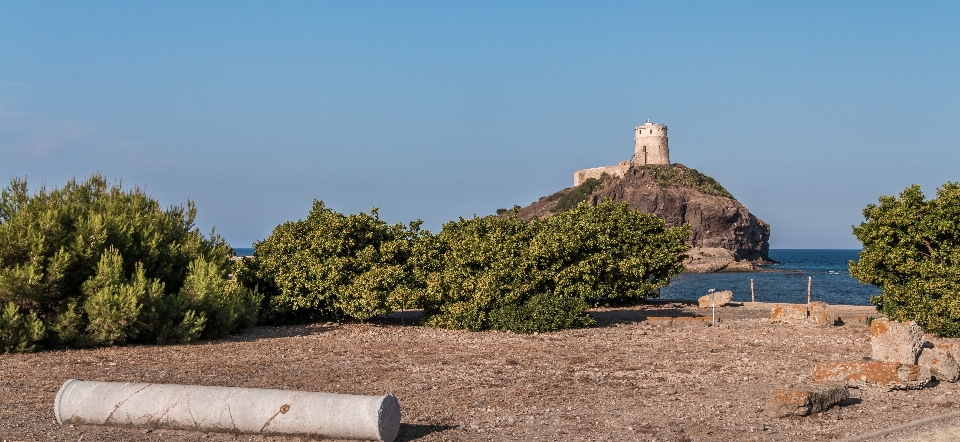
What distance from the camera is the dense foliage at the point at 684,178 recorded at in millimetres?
136875

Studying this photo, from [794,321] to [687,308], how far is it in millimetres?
6151

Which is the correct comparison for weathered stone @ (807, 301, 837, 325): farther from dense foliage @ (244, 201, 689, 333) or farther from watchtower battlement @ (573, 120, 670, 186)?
watchtower battlement @ (573, 120, 670, 186)

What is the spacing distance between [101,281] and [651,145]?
132 meters

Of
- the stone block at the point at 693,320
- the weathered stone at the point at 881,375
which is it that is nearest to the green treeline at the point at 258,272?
the stone block at the point at 693,320

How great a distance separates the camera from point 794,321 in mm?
21500

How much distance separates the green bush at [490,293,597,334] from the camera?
19.4m

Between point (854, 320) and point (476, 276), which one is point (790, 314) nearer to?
point (854, 320)

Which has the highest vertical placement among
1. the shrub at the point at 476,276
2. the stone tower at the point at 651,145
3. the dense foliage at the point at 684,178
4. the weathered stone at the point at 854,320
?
the stone tower at the point at 651,145

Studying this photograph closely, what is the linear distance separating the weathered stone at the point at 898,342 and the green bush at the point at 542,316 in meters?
7.26

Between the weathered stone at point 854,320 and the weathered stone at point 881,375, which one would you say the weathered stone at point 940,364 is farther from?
the weathered stone at point 854,320

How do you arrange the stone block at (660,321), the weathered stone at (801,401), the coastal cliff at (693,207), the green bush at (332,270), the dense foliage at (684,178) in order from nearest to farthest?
1. the weathered stone at (801,401)
2. the green bush at (332,270)
3. the stone block at (660,321)
4. the coastal cliff at (693,207)
5. the dense foliage at (684,178)

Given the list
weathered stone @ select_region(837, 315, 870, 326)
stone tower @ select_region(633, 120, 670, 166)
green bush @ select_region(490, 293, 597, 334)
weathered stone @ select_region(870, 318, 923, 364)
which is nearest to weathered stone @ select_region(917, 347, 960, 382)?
weathered stone @ select_region(870, 318, 923, 364)

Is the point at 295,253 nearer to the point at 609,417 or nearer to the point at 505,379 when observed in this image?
the point at 505,379

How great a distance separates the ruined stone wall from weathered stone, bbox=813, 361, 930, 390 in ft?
422
